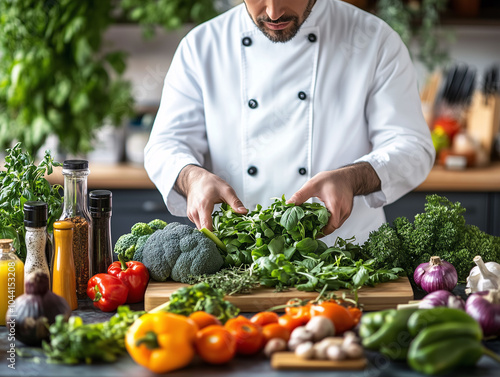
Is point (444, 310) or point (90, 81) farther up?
point (90, 81)

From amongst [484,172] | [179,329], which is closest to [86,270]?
[179,329]

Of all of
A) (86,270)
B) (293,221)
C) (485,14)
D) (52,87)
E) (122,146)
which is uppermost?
(485,14)

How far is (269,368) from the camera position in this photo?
41.8 inches

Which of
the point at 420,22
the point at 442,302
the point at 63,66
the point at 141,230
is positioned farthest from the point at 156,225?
the point at 420,22

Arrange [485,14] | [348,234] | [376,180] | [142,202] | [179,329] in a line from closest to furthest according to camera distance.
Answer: [179,329] < [376,180] < [348,234] < [142,202] < [485,14]

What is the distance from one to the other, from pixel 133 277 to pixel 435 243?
726 mm

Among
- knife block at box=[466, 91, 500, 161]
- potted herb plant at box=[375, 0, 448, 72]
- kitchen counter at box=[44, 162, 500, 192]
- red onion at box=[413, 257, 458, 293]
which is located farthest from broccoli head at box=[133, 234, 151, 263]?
knife block at box=[466, 91, 500, 161]

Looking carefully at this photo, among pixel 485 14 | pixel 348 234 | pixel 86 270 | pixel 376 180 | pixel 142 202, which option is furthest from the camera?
pixel 485 14

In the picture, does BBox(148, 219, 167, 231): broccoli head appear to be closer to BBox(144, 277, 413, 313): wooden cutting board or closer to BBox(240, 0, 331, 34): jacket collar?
BBox(144, 277, 413, 313): wooden cutting board

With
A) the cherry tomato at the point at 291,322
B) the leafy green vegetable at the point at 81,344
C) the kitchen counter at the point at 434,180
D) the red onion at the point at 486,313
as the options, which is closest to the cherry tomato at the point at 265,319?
the cherry tomato at the point at 291,322

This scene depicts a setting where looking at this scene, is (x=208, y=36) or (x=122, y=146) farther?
(x=122, y=146)

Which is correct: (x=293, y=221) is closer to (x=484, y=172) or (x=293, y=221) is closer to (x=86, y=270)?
(x=86, y=270)

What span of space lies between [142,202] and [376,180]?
61.0 inches

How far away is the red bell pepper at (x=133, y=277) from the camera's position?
1399mm
